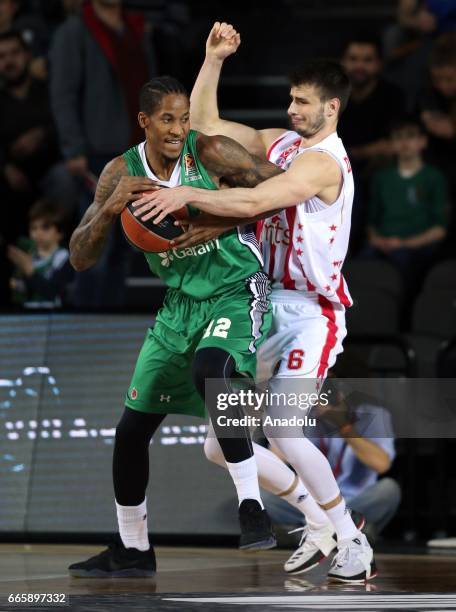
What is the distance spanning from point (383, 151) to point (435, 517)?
323 cm

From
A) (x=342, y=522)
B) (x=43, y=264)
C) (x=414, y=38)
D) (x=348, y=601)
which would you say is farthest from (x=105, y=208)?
(x=414, y=38)

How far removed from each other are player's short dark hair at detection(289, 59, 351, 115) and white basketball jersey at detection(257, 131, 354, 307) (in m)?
0.21

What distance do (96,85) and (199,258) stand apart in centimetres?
436

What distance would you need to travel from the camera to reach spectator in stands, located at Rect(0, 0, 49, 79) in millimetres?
11078

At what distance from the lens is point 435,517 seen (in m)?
8.30

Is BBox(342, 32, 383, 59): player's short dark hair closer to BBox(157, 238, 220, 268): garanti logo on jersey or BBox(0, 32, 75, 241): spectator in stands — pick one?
BBox(0, 32, 75, 241): spectator in stands

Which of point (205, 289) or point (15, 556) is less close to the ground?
point (205, 289)

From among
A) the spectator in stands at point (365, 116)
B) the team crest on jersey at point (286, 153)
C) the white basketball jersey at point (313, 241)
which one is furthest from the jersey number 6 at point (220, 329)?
the spectator in stands at point (365, 116)

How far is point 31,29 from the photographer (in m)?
11.8

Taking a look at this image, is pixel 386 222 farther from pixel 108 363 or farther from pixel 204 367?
pixel 204 367

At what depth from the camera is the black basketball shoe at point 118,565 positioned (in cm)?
626

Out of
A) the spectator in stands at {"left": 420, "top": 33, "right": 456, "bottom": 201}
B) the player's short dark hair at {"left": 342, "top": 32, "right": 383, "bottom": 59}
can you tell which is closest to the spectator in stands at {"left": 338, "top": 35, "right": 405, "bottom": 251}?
the player's short dark hair at {"left": 342, "top": 32, "right": 383, "bottom": 59}

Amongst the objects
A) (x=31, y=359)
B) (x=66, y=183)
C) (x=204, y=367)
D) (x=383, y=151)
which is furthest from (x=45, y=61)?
(x=204, y=367)

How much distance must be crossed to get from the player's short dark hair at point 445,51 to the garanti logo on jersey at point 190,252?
475cm
